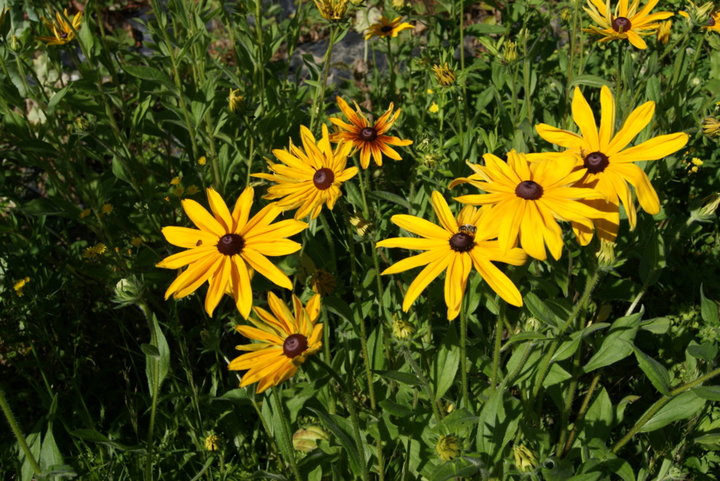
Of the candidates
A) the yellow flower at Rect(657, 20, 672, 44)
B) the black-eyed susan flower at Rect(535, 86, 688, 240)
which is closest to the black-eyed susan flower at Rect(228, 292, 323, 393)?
the black-eyed susan flower at Rect(535, 86, 688, 240)

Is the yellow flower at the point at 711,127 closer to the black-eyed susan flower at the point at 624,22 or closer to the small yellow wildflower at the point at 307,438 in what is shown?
the black-eyed susan flower at the point at 624,22

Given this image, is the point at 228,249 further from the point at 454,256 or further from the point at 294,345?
the point at 454,256

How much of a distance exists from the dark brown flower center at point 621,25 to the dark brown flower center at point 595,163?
958mm

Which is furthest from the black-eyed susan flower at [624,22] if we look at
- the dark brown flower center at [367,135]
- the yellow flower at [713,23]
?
the dark brown flower center at [367,135]

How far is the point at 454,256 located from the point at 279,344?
0.47 metres

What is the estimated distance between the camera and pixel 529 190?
→ 1291 millimetres

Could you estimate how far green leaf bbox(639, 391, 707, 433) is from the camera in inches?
63.1

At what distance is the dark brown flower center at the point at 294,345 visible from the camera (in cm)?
131

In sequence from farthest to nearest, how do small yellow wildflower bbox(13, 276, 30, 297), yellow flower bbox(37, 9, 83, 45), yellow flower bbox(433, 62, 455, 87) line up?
yellow flower bbox(37, 9, 83, 45) < small yellow wildflower bbox(13, 276, 30, 297) < yellow flower bbox(433, 62, 455, 87)

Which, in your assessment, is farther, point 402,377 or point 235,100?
point 235,100

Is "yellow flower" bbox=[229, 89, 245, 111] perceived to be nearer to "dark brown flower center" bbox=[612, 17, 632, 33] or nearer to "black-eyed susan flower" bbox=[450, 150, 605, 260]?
"black-eyed susan flower" bbox=[450, 150, 605, 260]

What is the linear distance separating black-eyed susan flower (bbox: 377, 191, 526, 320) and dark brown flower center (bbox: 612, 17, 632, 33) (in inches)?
43.4

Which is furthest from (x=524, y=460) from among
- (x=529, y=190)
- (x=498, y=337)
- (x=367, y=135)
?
(x=367, y=135)

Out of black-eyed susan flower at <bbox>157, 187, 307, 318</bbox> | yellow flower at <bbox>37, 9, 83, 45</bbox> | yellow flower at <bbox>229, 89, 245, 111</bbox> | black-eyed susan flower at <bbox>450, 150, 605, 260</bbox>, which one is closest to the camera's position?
black-eyed susan flower at <bbox>450, 150, 605, 260</bbox>
